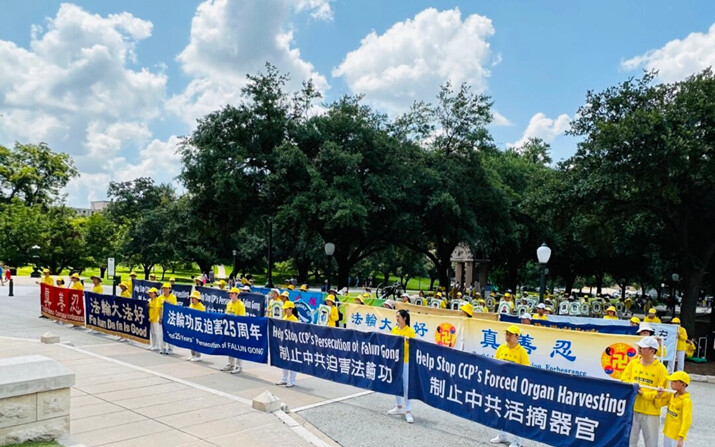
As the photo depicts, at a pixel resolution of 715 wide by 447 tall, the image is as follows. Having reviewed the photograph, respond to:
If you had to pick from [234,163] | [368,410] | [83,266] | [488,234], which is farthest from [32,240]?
[368,410]

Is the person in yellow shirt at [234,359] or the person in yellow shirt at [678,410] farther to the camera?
the person in yellow shirt at [234,359]

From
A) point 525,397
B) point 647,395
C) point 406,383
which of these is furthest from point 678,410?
point 406,383

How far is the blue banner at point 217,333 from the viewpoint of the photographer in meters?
12.0

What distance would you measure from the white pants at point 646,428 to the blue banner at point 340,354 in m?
3.76

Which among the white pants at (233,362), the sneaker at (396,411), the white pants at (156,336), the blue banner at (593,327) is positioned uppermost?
the blue banner at (593,327)

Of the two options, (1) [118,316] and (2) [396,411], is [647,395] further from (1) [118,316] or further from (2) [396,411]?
(1) [118,316]

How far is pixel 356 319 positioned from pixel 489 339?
4734 millimetres

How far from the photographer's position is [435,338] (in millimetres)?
13953

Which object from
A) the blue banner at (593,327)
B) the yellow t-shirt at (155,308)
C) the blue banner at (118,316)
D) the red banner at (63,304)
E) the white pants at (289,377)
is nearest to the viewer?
the white pants at (289,377)

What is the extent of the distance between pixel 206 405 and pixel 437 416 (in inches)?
160

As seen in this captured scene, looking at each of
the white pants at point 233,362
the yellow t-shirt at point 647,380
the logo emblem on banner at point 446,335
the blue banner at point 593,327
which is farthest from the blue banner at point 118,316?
the yellow t-shirt at point 647,380

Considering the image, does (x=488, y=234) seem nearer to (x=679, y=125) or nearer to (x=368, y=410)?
(x=679, y=125)

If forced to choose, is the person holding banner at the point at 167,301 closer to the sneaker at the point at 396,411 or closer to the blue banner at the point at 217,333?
the blue banner at the point at 217,333

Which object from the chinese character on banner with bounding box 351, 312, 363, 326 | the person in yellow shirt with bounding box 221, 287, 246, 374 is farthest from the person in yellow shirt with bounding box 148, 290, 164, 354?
the chinese character on banner with bounding box 351, 312, 363, 326
